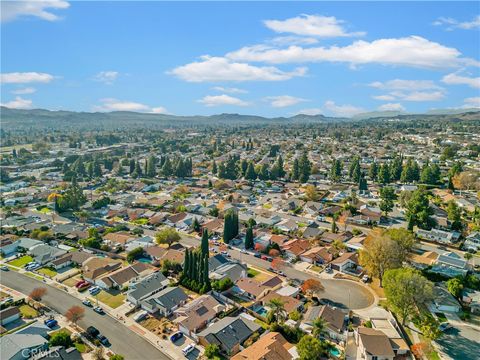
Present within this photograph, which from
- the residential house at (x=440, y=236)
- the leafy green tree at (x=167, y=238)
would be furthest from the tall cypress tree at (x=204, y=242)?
the residential house at (x=440, y=236)

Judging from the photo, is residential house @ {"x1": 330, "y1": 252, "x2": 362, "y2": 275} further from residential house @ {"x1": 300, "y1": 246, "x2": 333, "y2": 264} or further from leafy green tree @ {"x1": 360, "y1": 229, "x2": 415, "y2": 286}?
leafy green tree @ {"x1": 360, "y1": 229, "x2": 415, "y2": 286}

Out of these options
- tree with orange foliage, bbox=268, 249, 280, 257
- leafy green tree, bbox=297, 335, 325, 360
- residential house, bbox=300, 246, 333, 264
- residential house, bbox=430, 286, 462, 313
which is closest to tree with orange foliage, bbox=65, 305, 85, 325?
leafy green tree, bbox=297, 335, 325, 360

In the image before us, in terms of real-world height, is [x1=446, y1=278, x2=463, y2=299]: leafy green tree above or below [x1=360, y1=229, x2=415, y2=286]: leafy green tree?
below

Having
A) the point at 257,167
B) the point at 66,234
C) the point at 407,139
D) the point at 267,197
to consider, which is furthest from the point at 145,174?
the point at 407,139

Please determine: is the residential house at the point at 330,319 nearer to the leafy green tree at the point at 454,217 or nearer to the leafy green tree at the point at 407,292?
the leafy green tree at the point at 407,292

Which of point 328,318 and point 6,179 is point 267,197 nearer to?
point 328,318

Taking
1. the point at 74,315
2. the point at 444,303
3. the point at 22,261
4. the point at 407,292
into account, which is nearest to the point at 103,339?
the point at 74,315
